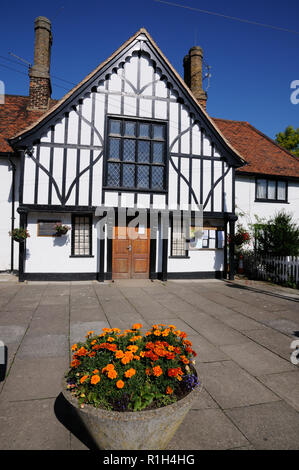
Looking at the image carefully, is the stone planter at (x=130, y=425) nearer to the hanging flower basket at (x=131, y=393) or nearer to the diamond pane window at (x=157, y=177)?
the hanging flower basket at (x=131, y=393)

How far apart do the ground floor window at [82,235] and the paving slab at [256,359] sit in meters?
7.98

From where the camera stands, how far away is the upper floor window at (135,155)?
38.0 feet

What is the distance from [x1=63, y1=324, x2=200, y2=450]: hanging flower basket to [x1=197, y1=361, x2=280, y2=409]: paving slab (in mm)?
997

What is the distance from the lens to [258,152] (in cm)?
1714

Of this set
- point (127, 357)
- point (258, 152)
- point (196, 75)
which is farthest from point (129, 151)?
point (127, 357)

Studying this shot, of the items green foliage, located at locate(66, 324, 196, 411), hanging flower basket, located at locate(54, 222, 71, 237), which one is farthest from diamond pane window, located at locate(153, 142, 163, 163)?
green foliage, located at locate(66, 324, 196, 411)

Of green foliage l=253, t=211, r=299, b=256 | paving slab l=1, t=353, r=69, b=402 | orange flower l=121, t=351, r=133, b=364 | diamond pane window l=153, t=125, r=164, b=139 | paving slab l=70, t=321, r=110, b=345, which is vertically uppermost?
diamond pane window l=153, t=125, r=164, b=139

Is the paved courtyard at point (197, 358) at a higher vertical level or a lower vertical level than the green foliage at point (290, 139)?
lower

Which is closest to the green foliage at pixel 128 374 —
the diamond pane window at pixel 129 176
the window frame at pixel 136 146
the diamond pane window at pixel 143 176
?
the window frame at pixel 136 146

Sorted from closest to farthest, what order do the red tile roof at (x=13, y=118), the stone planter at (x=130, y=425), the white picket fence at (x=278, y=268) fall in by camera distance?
the stone planter at (x=130, y=425) < the white picket fence at (x=278, y=268) < the red tile roof at (x=13, y=118)

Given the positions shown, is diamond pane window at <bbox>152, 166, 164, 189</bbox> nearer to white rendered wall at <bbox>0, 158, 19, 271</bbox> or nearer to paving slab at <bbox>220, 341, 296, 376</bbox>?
white rendered wall at <bbox>0, 158, 19, 271</bbox>

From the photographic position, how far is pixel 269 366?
171 inches

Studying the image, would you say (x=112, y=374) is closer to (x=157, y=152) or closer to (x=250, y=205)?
(x=157, y=152)

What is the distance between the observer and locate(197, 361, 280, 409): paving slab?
339 centimetres
